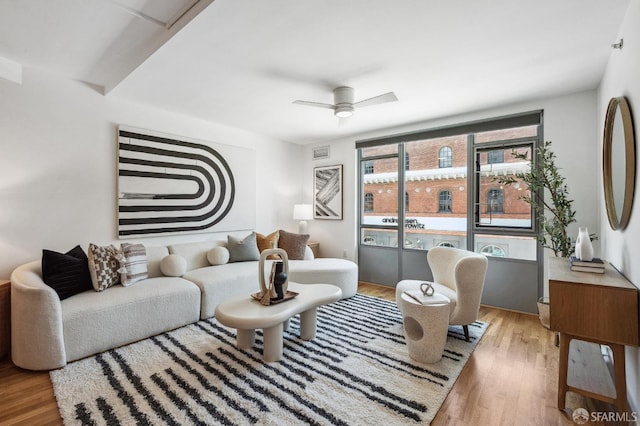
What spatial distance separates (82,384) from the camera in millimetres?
2006

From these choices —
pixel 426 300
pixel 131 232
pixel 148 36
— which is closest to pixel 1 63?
pixel 148 36

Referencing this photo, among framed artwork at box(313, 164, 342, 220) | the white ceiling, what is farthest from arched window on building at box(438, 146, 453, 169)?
framed artwork at box(313, 164, 342, 220)

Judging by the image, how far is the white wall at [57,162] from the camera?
2.67 m

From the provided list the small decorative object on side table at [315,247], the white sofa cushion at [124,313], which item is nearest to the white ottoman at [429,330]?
the white sofa cushion at [124,313]

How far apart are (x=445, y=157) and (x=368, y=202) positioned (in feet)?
4.63

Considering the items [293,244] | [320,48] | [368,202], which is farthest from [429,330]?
[368,202]

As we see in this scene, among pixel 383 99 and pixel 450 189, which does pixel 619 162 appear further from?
pixel 450 189

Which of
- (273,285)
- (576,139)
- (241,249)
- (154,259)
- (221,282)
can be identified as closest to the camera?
(273,285)

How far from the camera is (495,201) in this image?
3684 mm

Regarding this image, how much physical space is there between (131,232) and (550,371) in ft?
14.1

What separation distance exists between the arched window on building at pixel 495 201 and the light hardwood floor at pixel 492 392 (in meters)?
1.57

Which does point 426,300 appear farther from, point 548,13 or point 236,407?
point 548,13

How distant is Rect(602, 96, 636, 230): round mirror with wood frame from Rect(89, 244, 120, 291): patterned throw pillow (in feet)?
13.6

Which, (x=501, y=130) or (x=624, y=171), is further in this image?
(x=501, y=130)
